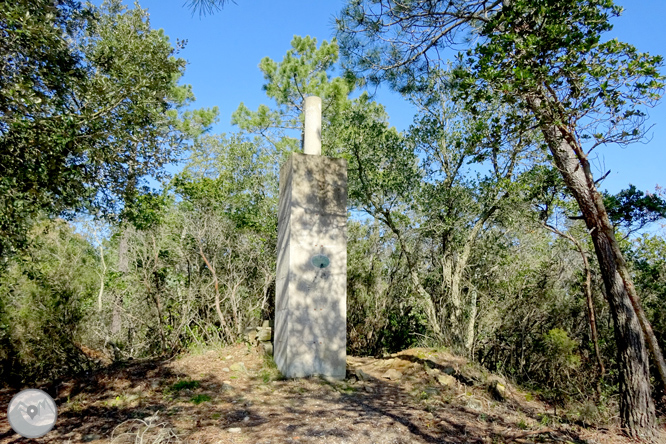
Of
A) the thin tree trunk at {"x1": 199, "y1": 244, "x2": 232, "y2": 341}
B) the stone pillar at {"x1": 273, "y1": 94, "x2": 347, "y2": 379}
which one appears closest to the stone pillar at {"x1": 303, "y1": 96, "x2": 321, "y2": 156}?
the stone pillar at {"x1": 273, "y1": 94, "x2": 347, "y2": 379}

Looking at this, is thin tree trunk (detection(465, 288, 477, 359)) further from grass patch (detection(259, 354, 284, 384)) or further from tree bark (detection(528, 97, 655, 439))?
grass patch (detection(259, 354, 284, 384))

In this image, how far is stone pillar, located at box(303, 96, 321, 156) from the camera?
6664mm

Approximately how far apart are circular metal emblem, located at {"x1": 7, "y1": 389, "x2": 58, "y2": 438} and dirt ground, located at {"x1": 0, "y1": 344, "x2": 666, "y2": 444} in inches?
54.2

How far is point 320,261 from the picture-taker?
20.3ft

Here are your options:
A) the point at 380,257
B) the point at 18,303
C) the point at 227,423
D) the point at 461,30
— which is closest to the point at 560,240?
the point at 380,257

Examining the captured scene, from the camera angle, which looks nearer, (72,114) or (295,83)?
(72,114)

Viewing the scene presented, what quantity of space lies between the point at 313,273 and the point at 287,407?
6.01ft

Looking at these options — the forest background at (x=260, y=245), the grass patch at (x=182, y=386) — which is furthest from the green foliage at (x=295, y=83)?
the grass patch at (x=182, y=386)

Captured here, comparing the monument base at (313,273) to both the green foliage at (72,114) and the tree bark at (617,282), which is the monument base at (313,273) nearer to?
the green foliage at (72,114)

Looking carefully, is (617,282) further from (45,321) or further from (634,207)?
(45,321)

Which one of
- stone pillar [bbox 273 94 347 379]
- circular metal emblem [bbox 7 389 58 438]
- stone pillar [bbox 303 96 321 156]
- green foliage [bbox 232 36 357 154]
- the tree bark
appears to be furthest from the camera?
green foliage [bbox 232 36 357 154]

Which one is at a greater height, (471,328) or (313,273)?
(313,273)

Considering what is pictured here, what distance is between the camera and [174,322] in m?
7.65

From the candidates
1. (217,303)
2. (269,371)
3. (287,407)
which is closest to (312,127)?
(217,303)
